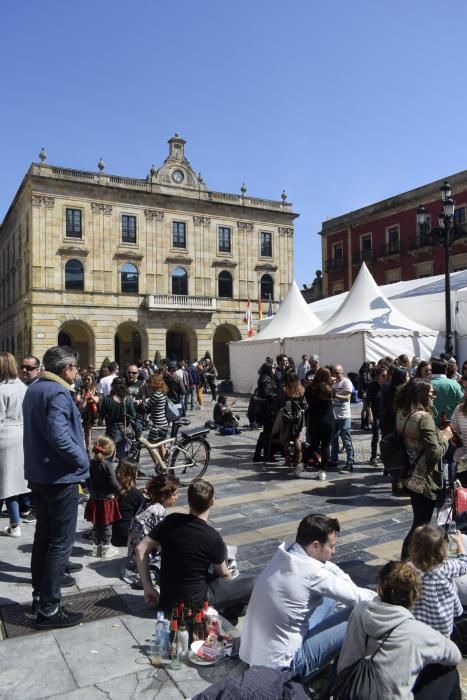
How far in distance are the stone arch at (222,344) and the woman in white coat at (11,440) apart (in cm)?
3411

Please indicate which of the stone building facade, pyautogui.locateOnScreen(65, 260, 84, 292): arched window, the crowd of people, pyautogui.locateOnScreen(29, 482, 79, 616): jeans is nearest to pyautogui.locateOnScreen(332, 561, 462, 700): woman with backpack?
the crowd of people

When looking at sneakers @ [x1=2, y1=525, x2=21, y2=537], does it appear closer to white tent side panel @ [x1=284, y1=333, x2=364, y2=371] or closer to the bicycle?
the bicycle

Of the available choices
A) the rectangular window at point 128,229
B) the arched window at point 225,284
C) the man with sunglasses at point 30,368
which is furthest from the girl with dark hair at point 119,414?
the arched window at point 225,284

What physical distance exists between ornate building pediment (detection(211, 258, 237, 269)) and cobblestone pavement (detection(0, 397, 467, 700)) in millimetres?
29817

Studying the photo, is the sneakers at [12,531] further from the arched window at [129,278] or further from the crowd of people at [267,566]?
the arched window at [129,278]

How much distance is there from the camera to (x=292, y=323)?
20.6 meters

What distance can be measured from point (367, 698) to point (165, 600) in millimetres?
1529

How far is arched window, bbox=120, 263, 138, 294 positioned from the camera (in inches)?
1400

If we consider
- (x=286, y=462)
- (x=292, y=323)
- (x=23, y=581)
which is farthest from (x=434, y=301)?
(x=23, y=581)

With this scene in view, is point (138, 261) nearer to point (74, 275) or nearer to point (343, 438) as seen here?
point (74, 275)

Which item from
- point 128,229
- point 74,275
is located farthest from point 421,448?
point 128,229

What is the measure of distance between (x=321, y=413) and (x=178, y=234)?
3103cm

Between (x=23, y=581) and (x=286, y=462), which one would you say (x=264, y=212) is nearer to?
(x=286, y=462)

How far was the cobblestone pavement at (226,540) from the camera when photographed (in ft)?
9.73
